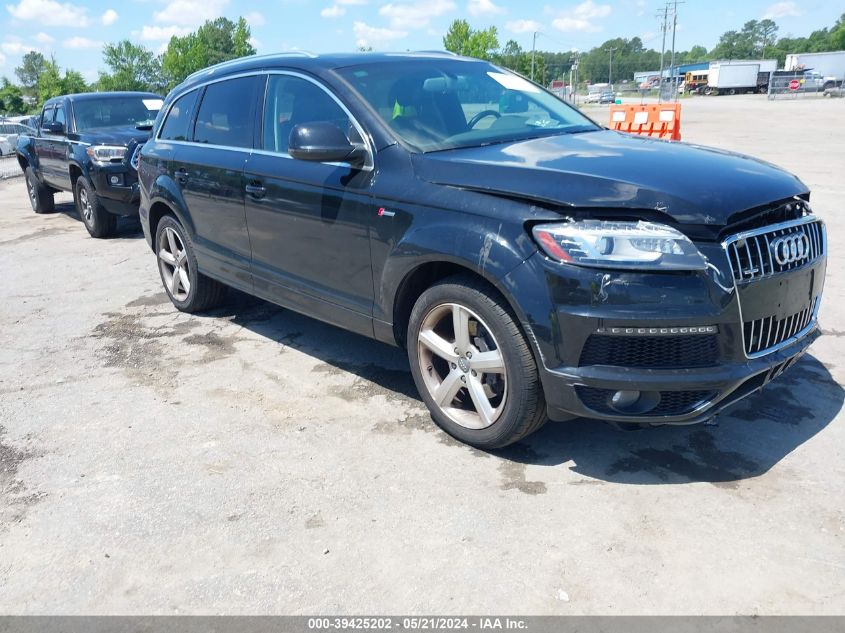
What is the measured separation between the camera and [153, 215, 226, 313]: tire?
19.4 feet

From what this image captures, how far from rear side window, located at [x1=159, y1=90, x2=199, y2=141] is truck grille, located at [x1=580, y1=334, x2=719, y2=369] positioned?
3.83 m

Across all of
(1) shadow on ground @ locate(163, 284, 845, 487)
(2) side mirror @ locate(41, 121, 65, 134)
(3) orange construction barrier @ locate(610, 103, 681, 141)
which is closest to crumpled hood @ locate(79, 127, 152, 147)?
(2) side mirror @ locate(41, 121, 65, 134)

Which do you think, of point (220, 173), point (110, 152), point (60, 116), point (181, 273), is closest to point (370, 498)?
point (220, 173)

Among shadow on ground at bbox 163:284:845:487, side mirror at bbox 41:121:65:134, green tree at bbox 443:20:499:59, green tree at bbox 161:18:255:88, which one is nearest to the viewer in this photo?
shadow on ground at bbox 163:284:845:487

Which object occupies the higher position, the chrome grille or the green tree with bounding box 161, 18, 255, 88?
the green tree with bounding box 161, 18, 255, 88

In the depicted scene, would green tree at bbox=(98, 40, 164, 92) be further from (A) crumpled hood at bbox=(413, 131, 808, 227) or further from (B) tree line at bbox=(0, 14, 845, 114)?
(A) crumpled hood at bbox=(413, 131, 808, 227)

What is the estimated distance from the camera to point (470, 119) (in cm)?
431

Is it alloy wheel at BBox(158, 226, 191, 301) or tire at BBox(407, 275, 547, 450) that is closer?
tire at BBox(407, 275, 547, 450)

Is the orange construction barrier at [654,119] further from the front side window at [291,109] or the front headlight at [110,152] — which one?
the front side window at [291,109]

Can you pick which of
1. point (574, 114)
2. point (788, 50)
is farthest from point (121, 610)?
point (788, 50)

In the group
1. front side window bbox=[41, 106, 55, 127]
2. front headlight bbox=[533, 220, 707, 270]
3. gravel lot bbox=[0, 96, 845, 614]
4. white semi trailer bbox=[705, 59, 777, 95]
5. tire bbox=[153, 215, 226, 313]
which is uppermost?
front side window bbox=[41, 106, 55, 127]

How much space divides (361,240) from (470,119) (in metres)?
0.96

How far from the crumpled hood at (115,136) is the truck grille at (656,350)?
822cm

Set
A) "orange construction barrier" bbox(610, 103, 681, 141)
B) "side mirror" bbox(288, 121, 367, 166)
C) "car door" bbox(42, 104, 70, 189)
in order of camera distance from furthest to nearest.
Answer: "orange construction barrier" bbox(610, 103, 681, 141) < "car door" bbox(42, 104, 70, 189) < "side mirror" bbox(288, 121, 367, 166)
